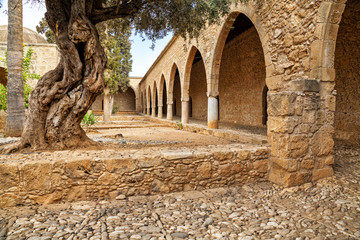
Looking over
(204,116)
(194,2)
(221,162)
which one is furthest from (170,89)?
(221,162)

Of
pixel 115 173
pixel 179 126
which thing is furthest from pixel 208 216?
pixel 179 126

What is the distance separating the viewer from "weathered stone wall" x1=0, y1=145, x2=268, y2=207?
8.19 feet

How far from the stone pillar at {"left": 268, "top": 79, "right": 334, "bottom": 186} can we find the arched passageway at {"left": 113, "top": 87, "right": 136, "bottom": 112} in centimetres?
2743

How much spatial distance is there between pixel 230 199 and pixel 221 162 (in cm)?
55

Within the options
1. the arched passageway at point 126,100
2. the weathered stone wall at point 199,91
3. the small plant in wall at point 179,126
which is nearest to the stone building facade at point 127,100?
the arched passageway at point 126,100

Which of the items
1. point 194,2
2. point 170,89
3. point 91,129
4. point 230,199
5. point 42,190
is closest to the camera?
point 42,190

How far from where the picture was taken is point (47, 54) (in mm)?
10719

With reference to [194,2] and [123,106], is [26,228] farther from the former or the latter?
[123,106]

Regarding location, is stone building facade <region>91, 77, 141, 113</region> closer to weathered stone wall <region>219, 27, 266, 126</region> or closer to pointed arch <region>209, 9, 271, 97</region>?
weathered stone wall <region>219, 27, 266, 126</region>

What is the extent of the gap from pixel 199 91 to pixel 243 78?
19.2ft

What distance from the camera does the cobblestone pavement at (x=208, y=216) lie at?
81.1 inches

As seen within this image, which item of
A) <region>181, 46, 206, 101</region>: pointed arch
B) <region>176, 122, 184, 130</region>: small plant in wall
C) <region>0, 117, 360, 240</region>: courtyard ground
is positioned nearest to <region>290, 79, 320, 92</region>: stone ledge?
<region>0, 117, 360, 240</region>: courtyard ground

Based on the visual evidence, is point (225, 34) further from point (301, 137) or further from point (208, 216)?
point (208, 216)

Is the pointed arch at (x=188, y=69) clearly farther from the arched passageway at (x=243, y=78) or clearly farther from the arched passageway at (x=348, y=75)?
the arched passageway at (x=348, y=75)
